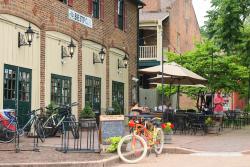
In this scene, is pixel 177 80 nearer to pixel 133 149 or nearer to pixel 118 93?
pixel 118 93

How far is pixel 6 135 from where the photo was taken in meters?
14.0

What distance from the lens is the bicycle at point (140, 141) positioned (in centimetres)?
1192

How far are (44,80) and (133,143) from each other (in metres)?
7.21

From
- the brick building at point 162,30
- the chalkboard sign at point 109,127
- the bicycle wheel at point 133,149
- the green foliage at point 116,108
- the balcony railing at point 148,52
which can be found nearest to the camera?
the bicycle wheel at point 133,149

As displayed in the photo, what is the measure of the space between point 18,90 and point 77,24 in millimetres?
5002

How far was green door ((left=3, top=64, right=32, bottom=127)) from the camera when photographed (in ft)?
53.4

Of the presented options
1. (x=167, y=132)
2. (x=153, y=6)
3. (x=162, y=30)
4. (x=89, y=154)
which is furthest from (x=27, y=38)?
(x=153, y=6)

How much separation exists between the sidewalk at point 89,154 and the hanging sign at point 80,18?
603 cm

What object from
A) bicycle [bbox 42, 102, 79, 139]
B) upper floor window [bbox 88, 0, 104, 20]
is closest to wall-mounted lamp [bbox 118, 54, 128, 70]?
upper floor window [bbox 88, 0, 104, 20]

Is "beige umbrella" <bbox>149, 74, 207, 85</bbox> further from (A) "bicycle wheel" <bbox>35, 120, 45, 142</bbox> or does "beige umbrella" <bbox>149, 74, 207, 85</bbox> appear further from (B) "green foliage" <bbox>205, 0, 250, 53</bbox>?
(A) "bicycle wheel" <bbox>35, 120, 45, 142</bbox>

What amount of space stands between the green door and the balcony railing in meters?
17.3

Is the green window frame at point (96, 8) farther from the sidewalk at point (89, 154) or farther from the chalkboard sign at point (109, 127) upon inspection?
the chalkboard sign at point (109, 127)

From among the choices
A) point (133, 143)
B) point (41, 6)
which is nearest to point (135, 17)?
point (41, 6)

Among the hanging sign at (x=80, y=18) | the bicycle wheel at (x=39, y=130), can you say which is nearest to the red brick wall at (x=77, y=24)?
the hanging sign at (x=80, y=18)
